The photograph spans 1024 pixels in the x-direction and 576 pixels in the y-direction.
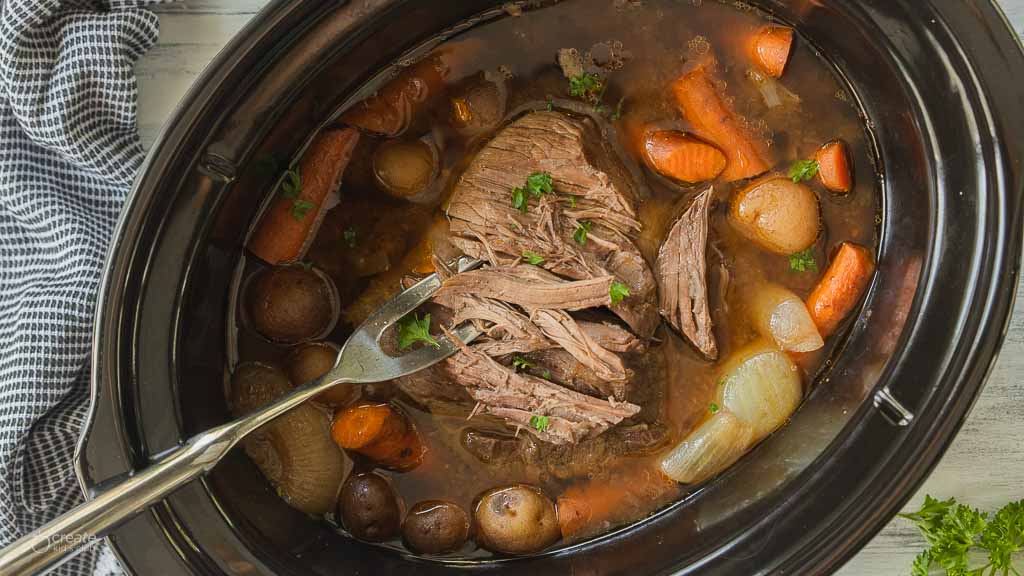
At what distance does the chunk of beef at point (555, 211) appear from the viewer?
198 centimetres

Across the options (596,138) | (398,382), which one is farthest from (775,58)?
(398,382)

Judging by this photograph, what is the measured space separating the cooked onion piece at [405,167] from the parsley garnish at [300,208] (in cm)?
19

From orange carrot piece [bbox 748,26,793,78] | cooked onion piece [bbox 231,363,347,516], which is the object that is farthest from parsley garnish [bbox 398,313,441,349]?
orange carrot piece [bbox 748,26,793,78]

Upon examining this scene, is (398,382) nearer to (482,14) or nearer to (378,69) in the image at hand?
(378,69)

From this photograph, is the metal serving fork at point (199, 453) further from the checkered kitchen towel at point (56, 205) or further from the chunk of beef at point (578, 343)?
the checkered kitchen towel at point (56, 205)

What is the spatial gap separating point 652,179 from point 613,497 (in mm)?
841

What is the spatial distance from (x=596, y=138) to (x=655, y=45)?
28 cm

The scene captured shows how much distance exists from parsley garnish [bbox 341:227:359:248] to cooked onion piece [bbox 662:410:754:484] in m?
0.98

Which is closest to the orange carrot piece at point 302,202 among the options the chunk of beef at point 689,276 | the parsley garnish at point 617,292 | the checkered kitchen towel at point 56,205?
the checkered kitchen towel at point 56,205

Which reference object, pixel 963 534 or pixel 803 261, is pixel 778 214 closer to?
pixel 803 261

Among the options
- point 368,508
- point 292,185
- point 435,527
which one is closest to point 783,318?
point 435,527

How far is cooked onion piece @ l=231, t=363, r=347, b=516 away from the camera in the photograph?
1991mm

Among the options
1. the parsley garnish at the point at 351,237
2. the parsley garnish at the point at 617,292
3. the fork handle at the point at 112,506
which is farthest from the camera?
the parsley garnish at the point at 351,237

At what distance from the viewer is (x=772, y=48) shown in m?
2.05
